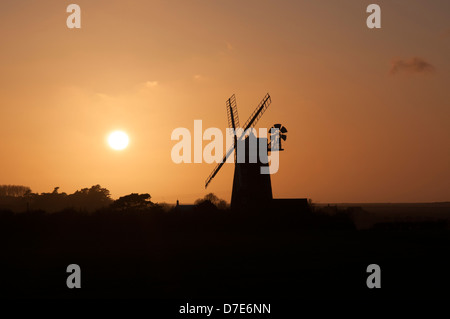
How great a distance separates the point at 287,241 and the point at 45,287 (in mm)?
18146

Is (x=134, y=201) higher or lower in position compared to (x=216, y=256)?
higher

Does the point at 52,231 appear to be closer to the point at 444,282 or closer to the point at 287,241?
the point at 287,241

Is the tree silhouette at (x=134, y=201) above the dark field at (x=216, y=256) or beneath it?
above

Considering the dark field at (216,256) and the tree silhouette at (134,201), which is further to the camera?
the tree silhouette at (134,201)

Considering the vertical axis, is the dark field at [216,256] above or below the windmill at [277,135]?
below

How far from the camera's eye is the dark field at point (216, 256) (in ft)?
56.8

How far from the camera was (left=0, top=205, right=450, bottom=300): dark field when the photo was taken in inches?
682

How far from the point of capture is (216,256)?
25.5m

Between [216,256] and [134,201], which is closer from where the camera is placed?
[216,256]

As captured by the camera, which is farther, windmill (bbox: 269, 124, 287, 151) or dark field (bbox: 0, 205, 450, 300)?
windmill (bbox: 269, 124, 287, 151)

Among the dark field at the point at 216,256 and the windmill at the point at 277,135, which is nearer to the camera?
the dark field at the point at 216,256

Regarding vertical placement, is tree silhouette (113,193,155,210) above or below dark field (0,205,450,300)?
above
